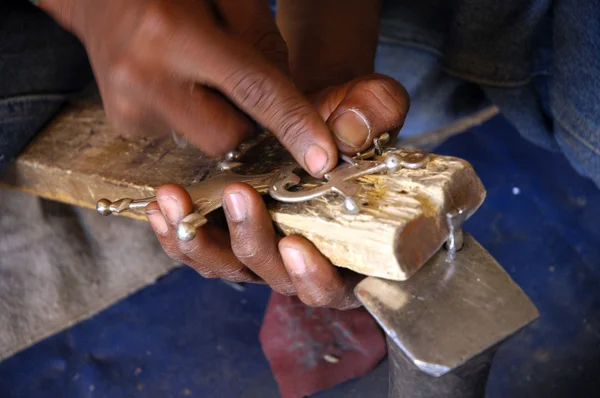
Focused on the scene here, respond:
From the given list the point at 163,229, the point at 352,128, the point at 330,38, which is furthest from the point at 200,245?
the point at 330,38

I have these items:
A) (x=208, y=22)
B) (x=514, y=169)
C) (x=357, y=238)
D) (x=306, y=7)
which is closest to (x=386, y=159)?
(x=357, y=238)

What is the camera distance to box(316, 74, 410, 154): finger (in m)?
0.73

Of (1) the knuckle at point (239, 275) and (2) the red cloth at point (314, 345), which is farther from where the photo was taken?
(2) the red cloth at point (314, 345)

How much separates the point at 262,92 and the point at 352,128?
119 mm

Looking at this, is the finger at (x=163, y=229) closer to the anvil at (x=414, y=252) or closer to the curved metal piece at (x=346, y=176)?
the anvil at (x=414, y=252)

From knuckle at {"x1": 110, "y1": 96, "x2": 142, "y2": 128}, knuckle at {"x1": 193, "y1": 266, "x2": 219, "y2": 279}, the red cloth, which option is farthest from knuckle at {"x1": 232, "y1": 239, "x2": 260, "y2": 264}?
the red cloth

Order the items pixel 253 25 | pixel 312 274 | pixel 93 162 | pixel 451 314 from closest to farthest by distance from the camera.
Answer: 1. pixel 451 314
2. pixel 312 274
3. pixel 253 25
4. pixel 93 162

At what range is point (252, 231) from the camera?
0.72 meters

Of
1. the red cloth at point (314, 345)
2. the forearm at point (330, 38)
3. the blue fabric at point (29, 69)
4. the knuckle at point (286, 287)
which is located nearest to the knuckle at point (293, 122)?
the knuckle at point (286, 287)

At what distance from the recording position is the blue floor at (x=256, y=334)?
1.20 meters

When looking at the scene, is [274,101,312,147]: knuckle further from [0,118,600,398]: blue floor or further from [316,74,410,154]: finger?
[0,118,600,398]: blue floor

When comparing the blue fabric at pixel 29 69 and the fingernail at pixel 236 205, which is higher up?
the fingernail at pixel 236 205

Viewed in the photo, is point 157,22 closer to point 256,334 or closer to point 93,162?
point 93,162

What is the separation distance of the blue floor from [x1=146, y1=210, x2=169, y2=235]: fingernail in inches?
21.7
